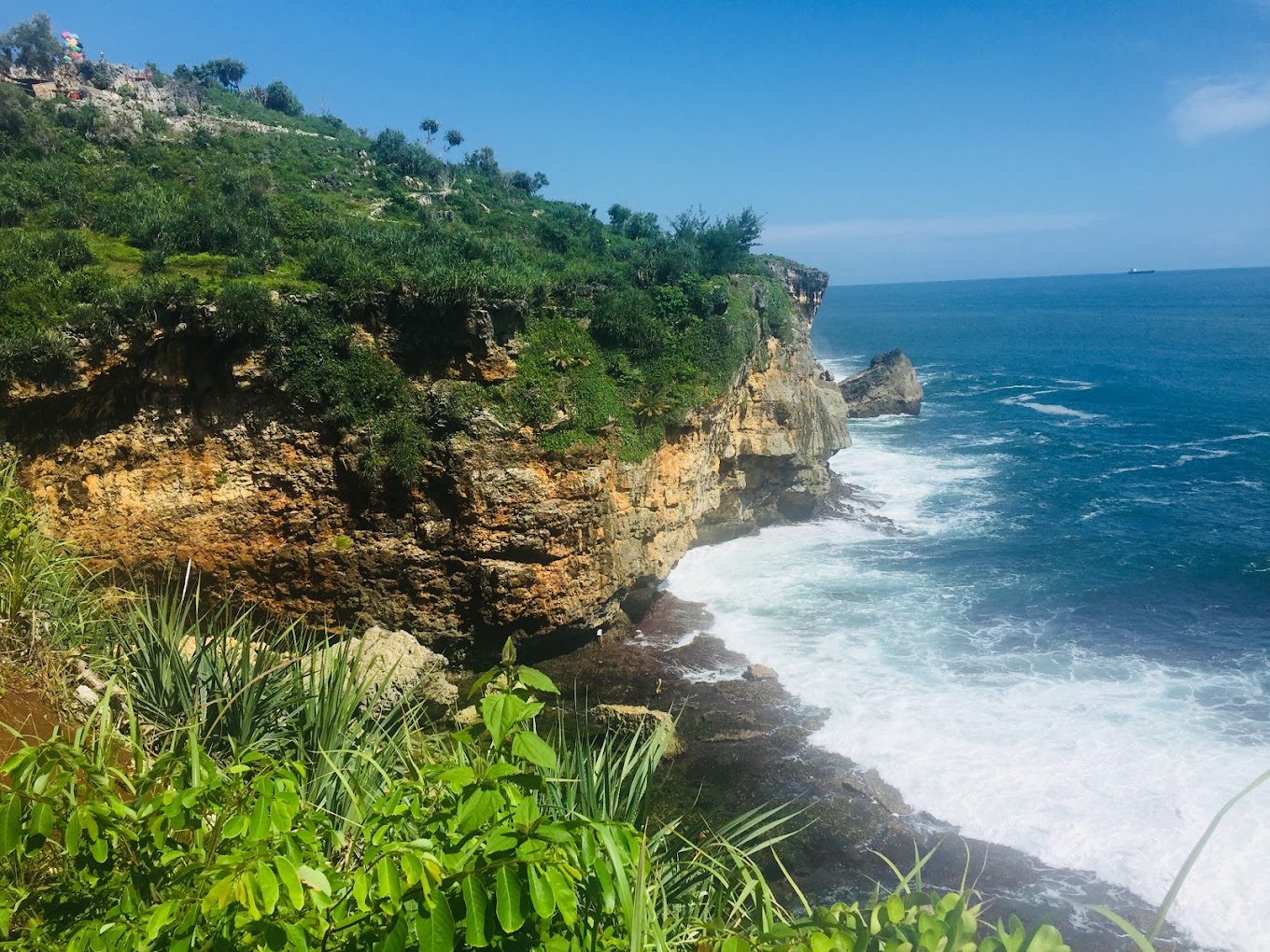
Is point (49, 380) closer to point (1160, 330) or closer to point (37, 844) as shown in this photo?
point (37, 844)

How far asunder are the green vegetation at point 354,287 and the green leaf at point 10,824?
48.2 feet

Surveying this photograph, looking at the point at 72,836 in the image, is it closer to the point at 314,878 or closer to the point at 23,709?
the point at 314,878

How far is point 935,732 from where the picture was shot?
16.7 meters

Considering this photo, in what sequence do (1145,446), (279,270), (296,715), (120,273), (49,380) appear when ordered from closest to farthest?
(296,715)
(49,380)
(120,273)
(279,270)
(1145,446)

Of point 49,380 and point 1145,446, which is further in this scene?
point 1145,446

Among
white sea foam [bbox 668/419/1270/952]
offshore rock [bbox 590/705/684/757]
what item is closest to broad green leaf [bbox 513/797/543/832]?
offshore rock [bbox 590/705/684/757]

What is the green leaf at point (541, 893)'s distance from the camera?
2154mm

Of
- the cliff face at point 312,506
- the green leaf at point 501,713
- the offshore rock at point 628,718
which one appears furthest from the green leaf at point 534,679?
the cliff face at point 312,506

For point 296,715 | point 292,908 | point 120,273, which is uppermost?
point 120,273

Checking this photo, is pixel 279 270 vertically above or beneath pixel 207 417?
above

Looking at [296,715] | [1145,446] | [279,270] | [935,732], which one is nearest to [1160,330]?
[1145,446]

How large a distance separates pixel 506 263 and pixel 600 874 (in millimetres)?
20054

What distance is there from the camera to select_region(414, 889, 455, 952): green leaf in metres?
2.16

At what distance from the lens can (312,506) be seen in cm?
1691
